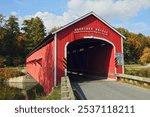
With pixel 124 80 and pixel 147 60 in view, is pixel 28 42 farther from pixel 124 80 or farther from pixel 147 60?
pixel 124 80

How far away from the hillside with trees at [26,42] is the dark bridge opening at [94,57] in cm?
2902

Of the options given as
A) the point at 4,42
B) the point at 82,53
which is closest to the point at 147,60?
the point at 4,42

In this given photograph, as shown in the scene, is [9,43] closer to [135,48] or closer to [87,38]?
[135,48]

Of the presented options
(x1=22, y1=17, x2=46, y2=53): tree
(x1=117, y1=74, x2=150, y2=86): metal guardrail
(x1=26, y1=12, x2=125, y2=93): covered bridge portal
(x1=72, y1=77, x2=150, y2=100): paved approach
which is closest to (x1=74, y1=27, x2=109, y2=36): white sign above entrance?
(x1=26, y1=12, x2=125, y2=93): covered bridge portal

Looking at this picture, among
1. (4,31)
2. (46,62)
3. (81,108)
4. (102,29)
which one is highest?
(4,31)

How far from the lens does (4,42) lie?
205ft

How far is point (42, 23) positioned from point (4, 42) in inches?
637

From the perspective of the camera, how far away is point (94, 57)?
2533 cm

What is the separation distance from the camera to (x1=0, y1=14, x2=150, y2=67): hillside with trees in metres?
62.7

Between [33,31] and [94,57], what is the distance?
5019cm

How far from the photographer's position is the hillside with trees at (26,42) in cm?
6265

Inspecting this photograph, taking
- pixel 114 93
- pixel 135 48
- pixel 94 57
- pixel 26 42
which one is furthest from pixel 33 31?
pixel 114 93

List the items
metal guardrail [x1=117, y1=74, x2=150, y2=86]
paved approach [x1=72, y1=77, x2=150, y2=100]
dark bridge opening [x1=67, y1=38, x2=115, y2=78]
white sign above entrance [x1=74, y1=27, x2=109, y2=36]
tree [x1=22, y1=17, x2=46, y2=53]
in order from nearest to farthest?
paved approach [x1=72, y1=77, x2=150, y2=100] < metal guardrail [x1=117, y1=74, x2=150, y2=86] < white sign above entrance [x1=74, y1=27, x2=109, y2=36] < dark bridge opening [x1=67, y1=38, x2=115, y2=78] < tree [x1=22, y1=17, x2=46, y2=53]

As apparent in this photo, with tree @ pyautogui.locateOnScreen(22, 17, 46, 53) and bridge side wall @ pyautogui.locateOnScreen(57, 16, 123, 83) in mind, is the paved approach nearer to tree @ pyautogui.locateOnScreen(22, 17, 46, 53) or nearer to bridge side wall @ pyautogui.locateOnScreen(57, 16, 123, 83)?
bridge side wall @ pyautogui.locateOnScreen(57, 16, 123, 83)
